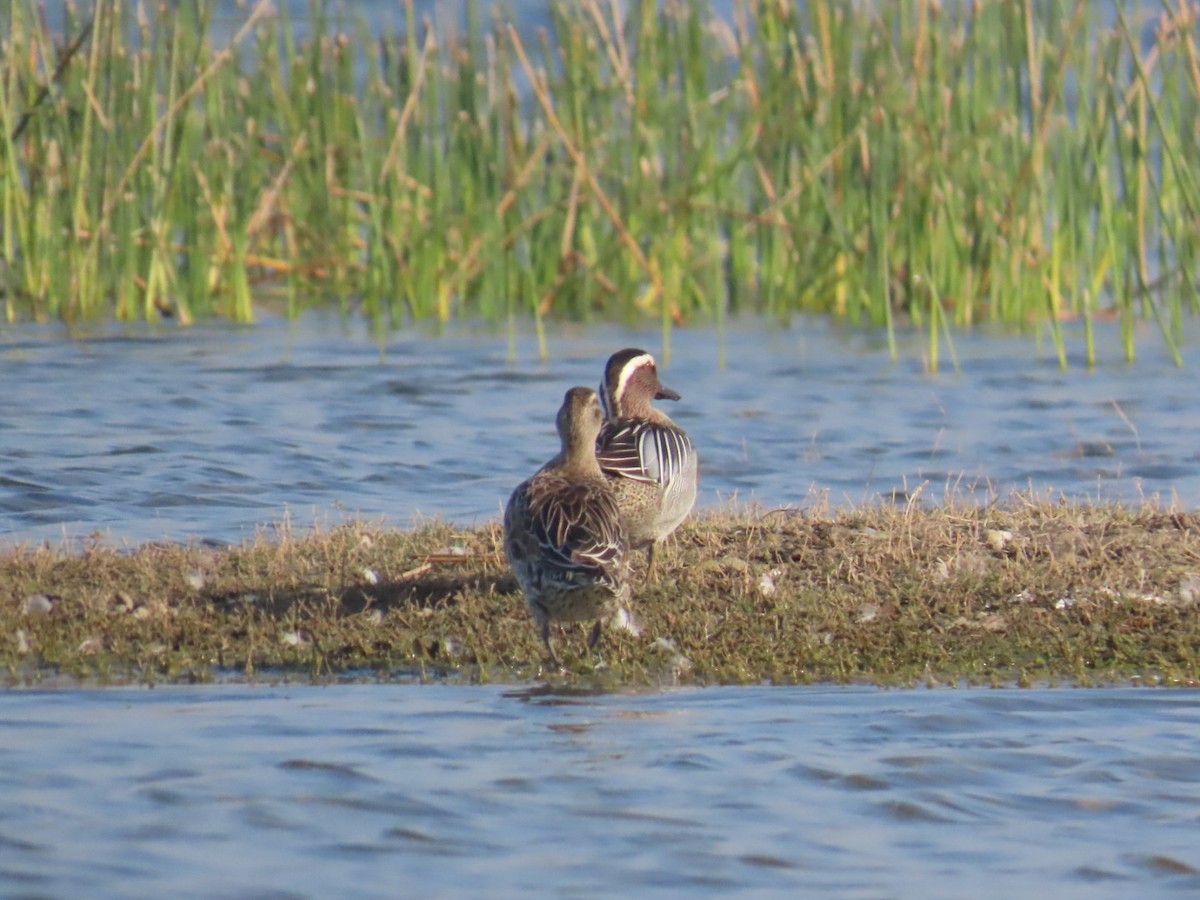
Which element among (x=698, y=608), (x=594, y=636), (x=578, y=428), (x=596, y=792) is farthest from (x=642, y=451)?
(x=596, y=792)

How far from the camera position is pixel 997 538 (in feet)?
27.3

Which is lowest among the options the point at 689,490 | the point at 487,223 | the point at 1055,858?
the point at 1055,858

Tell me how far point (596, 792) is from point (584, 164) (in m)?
8.47

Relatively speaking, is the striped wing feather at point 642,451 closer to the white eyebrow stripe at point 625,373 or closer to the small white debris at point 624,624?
the white eyebrow stripe at point 625,373

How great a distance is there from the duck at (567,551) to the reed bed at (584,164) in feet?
20.3

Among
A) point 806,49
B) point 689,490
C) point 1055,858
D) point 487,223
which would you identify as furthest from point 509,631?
point 806,49

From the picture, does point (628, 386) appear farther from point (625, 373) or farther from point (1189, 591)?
point (1189, 591)

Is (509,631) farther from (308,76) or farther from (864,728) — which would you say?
(308,76)

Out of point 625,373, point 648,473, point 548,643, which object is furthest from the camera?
point 625,373

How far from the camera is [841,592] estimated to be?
25.8 ft

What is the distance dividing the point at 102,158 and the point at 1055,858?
34.1 feet

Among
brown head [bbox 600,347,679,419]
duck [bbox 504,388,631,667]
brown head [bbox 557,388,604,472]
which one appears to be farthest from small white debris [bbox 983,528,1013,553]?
brown head [bbox 600,347,679,419]

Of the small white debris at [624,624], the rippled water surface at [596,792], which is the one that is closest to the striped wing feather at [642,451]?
the small white debris at [624,624]

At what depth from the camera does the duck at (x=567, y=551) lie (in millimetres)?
7074
